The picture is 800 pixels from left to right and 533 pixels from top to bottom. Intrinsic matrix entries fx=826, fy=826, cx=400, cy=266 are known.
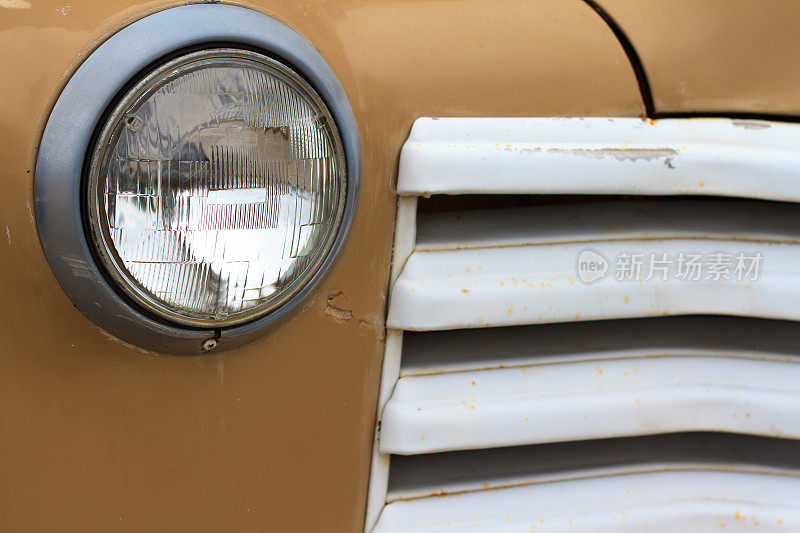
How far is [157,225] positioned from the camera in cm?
89

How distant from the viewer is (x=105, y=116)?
86 centimetres

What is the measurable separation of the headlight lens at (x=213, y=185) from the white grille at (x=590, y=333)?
0.53 ft

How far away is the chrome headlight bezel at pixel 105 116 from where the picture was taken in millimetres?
862

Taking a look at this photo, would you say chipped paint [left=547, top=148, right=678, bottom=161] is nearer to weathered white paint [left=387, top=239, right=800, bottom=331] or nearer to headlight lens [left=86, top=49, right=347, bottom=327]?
weathered white paint [left=387, top=239, right=800, bottom=331]

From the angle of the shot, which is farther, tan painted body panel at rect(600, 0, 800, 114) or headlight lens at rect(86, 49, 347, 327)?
tan painted body panel at rect(600, 0, 800, 114)

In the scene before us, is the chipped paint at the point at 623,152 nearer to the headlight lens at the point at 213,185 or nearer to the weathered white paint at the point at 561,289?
the weathered white paint at the point at 561,289

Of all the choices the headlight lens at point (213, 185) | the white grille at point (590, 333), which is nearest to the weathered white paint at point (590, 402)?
the white grille at point (590, 333)

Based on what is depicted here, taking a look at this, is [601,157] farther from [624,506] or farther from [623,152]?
[624,506]

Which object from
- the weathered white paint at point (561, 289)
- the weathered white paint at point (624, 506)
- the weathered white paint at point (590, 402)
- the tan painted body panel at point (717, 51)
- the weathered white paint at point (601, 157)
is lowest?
the weathered white paint at point (624, 506)

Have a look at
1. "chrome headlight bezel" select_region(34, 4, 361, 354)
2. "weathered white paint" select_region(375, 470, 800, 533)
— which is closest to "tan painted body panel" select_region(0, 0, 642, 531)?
"chrome headlight bezel" select_region(34, 4, 361, 354)

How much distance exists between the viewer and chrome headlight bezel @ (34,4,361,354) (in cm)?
86

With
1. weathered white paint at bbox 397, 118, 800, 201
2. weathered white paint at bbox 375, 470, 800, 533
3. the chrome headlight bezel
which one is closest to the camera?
the chrome headlight bezel

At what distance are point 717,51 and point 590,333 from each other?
45cm

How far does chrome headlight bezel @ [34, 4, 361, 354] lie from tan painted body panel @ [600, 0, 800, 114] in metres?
0.50
